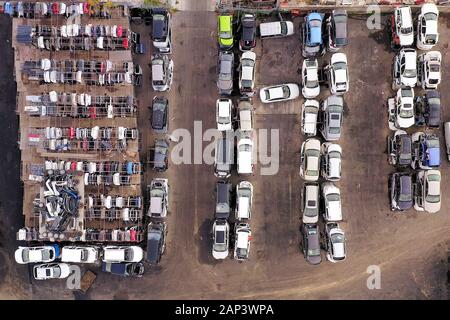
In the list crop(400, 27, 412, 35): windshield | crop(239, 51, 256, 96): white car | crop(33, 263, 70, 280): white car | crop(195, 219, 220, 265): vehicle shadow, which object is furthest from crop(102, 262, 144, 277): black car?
crop(400, 27, 412, 35): windshield

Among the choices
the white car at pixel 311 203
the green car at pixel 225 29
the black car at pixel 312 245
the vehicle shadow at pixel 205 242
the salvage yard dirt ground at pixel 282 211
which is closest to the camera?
the green car at pixel 225 29

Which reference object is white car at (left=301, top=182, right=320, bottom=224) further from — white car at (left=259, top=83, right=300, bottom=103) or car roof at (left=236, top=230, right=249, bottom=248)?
white car at (left=259, top=83, right=300, bottom=103)

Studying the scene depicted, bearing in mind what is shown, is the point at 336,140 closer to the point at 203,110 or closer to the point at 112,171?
the point at 203,110

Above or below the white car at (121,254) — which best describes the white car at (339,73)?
above

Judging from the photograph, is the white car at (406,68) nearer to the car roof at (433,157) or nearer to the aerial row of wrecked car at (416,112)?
the aerial row of wrecked car at (416,112)

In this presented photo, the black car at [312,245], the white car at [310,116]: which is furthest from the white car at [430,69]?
the black car at [312,245]
